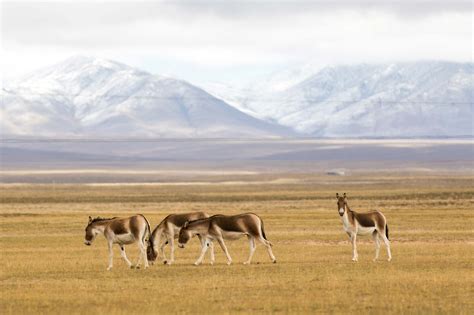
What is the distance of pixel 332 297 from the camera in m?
23.0

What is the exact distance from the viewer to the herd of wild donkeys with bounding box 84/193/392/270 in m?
29.7

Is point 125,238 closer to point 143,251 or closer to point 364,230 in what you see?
point 143,251

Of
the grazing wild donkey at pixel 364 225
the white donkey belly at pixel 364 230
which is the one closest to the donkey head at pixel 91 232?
the grazing wild donkey at pixel 364 225

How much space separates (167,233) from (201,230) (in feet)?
4.75

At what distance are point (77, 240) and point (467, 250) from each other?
48.8 ft

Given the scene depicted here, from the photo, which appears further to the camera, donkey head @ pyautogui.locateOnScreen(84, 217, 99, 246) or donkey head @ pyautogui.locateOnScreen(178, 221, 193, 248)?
donkey head @ pyautogui.locateOnScreen(178, 221, 193, 248)

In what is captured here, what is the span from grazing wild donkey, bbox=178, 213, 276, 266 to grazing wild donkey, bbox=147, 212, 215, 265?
39 cm

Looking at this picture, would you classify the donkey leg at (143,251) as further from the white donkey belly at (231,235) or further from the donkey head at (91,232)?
the white donkey belly at (231,235)

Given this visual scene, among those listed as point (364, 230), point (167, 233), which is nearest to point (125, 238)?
point (167, 233)

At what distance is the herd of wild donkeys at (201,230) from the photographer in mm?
29672

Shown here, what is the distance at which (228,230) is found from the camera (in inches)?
1202

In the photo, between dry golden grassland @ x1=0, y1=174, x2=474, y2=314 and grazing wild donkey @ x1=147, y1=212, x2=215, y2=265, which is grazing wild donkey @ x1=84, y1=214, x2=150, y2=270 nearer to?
dry golden grassland @ x1=0, y1=174, x2=474, y2=314

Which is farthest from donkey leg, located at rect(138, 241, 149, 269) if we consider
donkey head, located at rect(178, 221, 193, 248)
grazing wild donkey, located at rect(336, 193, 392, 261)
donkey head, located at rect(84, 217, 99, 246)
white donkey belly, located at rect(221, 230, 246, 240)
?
grazing wild donkey, located at rect(336, 193, 392, 261)

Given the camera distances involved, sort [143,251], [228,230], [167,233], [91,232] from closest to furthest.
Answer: [143,251]
[228,230]
[91,232]
[167,233]
